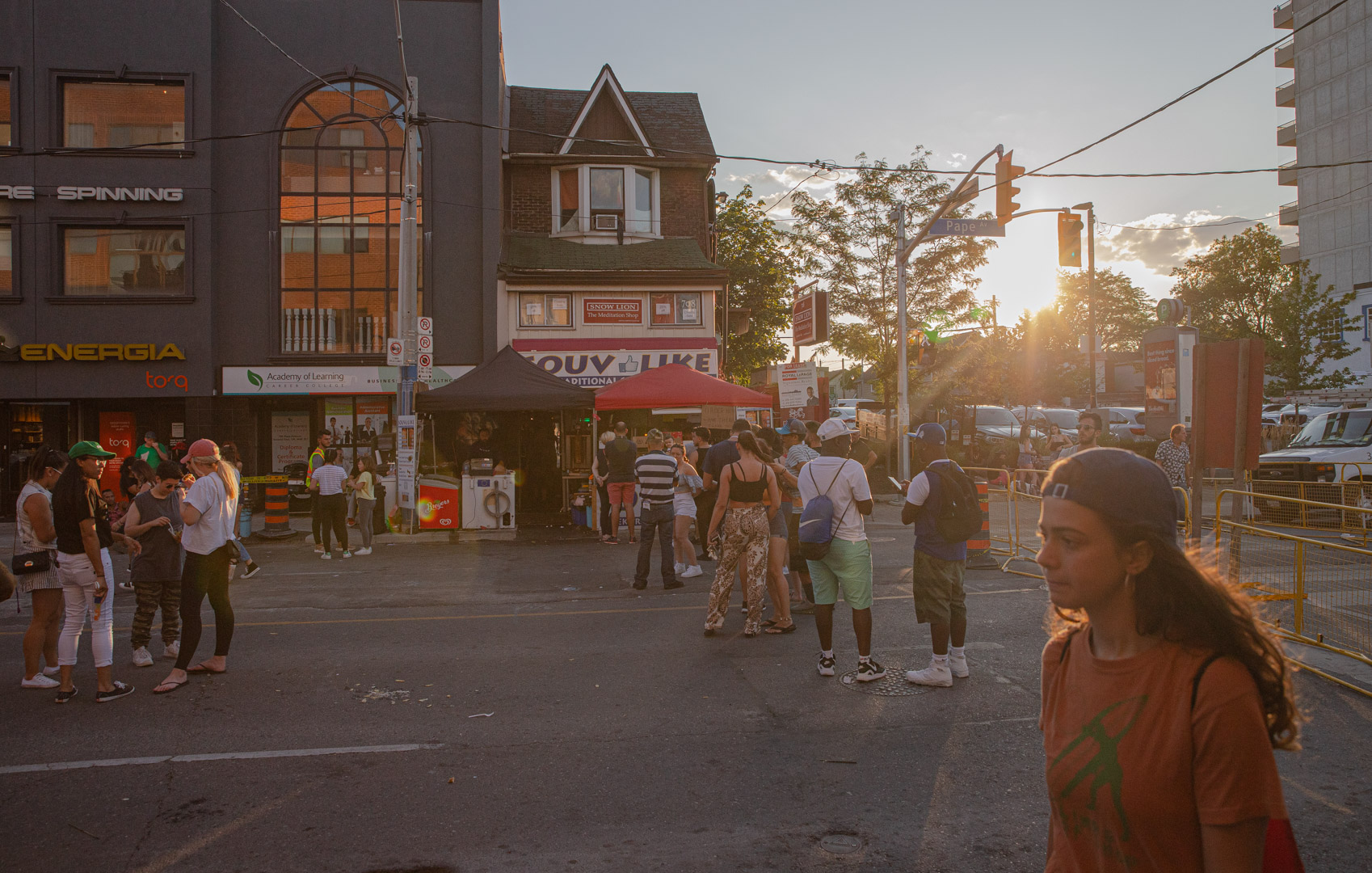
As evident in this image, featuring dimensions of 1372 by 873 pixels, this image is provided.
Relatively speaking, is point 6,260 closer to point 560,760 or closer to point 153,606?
point 153,606

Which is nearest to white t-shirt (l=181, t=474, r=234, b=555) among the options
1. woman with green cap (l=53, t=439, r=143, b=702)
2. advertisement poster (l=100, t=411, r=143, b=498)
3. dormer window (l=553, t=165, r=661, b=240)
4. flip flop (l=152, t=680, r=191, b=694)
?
woman with green cap (l=53, t=439, r=143, b=702)

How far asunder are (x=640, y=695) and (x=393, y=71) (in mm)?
19406

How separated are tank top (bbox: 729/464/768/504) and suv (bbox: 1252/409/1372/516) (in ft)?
37.4

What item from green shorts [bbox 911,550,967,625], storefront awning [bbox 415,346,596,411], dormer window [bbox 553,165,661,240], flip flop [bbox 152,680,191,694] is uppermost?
dormer window [bbox 553,165,661,240]

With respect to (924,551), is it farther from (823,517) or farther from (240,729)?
(240,729)

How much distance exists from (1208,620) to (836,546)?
4.88m

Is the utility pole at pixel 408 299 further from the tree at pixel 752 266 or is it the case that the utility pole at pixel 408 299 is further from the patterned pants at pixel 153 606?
the tree at pixel 752 266

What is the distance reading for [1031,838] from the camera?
4012 mm

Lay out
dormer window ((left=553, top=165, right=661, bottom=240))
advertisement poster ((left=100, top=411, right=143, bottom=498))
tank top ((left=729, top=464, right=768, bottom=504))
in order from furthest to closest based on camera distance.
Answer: dormer window ((left=553, top=165, right=661, bottom=240)) < advertisement poster ((left=100, top=411, right=143, bottom=498)) < tank top ((left=729, top=464, right=768, bottom=504))

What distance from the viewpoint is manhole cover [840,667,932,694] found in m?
6.25

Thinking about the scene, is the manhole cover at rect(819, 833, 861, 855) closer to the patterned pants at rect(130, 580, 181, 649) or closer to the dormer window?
the patterned pants at rect(130, 580, 181, 649)

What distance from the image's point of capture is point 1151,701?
1720mm

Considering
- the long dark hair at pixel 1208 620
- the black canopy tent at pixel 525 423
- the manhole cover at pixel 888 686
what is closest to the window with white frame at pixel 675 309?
the black canopy tent at pixel 525 423

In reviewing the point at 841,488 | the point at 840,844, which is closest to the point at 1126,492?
the point at 840,844
